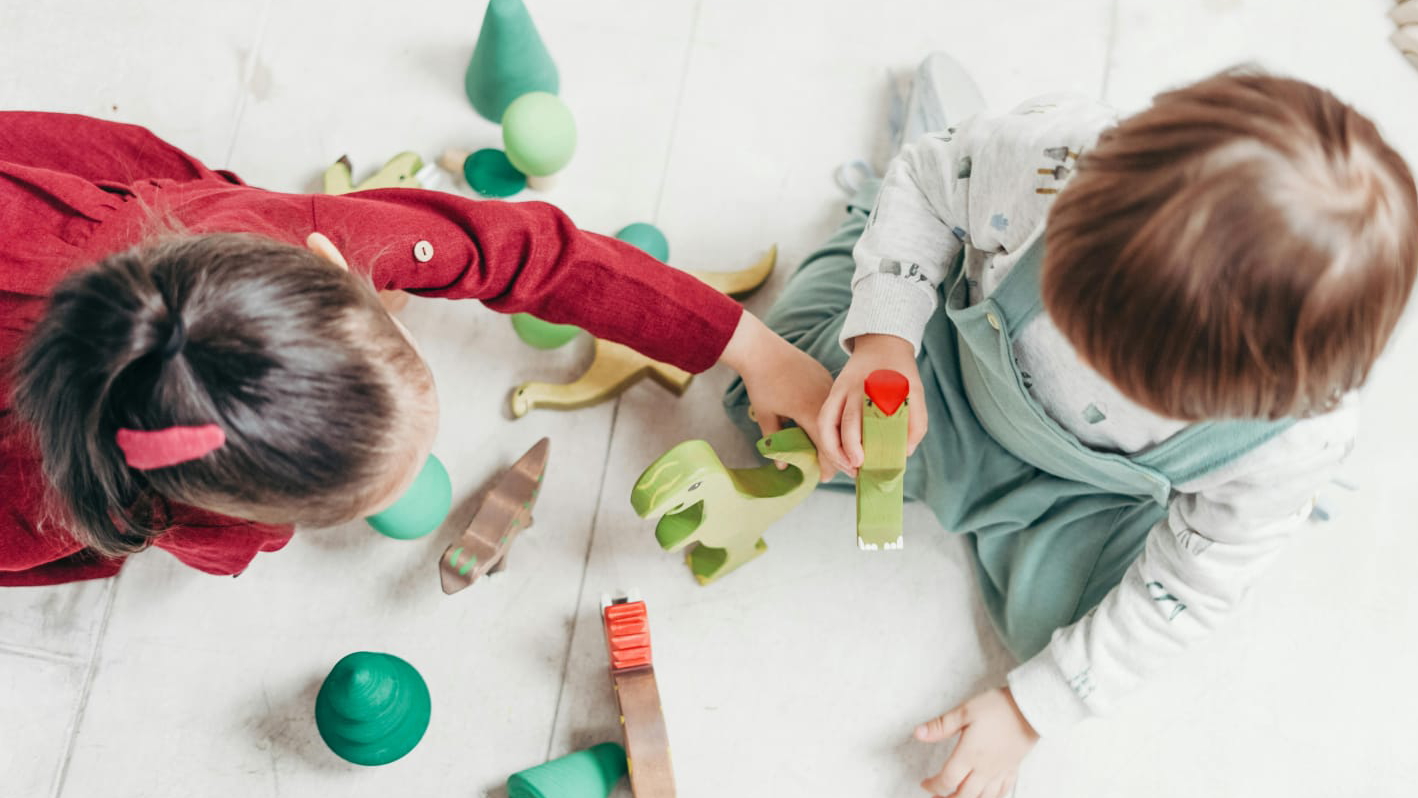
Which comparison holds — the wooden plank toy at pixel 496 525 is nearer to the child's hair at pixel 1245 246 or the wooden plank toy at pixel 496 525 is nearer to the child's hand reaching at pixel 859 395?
the child's hand reaching at pixel 859 395

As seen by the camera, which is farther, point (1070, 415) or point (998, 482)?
point (998, 482)

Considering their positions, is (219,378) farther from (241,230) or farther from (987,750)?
(987,750)

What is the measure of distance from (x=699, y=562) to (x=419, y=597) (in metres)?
0.22

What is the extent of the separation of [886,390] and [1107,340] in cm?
16

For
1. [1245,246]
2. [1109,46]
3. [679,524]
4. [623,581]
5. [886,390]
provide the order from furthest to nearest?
[1109,46] → [623,581] → [679,524] → [886,390] → [1245,246]

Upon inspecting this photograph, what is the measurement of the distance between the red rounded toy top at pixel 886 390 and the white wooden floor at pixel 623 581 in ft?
0.79

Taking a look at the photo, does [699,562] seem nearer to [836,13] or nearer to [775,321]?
[775,321]

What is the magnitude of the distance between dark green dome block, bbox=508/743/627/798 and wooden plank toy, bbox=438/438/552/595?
14cm

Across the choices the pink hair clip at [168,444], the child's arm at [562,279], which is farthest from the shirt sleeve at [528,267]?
the pink hair clip at [168,444]

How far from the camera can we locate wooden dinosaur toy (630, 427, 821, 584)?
0.64 m

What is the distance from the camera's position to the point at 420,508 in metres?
0.74

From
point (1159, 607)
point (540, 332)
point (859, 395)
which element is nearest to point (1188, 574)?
point (1159, 607)

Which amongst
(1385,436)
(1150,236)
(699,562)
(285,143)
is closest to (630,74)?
(285,143)

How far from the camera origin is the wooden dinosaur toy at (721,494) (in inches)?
25.2
